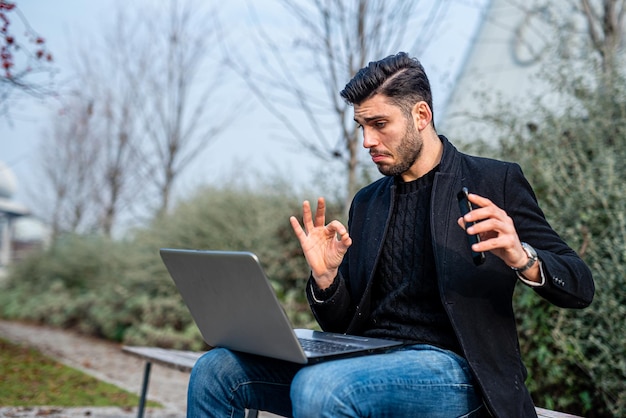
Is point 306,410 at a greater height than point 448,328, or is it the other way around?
point 448,328

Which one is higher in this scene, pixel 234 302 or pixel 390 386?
pixel 234 302

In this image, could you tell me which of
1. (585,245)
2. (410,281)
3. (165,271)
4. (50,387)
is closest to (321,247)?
(410,281)

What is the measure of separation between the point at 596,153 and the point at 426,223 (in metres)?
2.56

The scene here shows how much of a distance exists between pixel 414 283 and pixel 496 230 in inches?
21.0

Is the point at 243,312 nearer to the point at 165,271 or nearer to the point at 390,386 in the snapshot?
the point at 390,386

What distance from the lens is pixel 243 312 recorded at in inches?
85.7

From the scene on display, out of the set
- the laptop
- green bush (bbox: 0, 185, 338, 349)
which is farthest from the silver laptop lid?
green bush (bbox: 0, 185, 338, 349)

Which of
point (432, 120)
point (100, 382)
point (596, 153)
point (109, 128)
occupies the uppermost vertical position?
point (109, 128)

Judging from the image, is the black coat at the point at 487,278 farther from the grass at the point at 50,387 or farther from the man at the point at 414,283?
the grass at the point at 50,387

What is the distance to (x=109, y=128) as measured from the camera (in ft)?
54.1

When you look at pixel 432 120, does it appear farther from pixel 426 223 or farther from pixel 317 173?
pixel 317 173

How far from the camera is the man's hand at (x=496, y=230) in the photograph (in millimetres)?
1935

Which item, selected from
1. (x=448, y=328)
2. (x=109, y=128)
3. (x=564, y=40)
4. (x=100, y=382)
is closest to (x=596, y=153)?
(x=564, y=40)

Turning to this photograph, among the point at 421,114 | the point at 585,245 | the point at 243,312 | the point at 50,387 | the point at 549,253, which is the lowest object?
the point at 50,387
